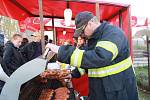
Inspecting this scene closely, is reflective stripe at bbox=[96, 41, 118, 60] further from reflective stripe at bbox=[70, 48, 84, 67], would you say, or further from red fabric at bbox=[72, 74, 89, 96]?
red fabric at bbox=[72, 74, 89, 96]

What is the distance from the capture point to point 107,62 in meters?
3.40

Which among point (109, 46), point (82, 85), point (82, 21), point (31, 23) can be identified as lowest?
point (82, 85)

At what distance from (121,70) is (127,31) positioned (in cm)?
371

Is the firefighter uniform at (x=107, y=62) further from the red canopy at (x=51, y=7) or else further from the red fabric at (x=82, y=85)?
the red fabric at (x=82, y=85)

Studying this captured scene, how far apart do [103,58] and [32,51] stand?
4.36 m

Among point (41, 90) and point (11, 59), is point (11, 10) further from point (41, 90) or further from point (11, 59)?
point (41, 90)

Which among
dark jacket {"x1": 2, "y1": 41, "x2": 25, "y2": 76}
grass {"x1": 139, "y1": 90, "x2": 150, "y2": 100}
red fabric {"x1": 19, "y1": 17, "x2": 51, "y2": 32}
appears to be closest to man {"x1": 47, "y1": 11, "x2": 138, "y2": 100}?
dark jacket {"x1": 2, "y1": 41, "x2": 25, "y2": 76}

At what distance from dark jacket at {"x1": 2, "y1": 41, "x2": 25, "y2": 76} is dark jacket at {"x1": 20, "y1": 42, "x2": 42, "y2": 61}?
1.59 feet

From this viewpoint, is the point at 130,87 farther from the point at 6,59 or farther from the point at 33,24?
the point at 33,24

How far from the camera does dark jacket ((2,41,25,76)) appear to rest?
6.65 m

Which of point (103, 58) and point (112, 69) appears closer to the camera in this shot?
point (103, 58)

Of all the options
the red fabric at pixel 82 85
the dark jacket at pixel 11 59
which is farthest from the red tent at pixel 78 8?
the dark jacket at pixel 11 59

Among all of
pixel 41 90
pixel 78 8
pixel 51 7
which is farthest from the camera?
pixel 51 7

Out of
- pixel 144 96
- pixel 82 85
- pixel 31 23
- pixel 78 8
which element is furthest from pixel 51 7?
pixel 144 96
